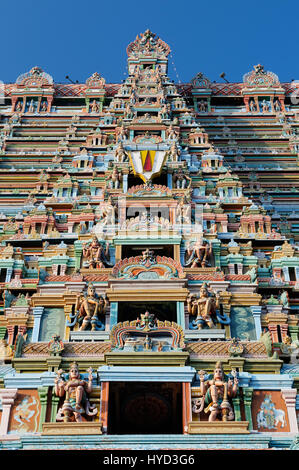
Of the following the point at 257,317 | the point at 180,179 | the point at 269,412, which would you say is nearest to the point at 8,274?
the point at 180,179

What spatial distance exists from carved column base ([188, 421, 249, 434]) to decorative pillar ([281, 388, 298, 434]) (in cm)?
139

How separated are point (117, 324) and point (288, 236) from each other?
11.6 meters

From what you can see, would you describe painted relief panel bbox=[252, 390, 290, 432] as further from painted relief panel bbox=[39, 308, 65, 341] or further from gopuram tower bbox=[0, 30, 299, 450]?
painted relief panel bbox=[39, 308, 65, 341]

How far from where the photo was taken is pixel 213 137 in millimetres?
42844

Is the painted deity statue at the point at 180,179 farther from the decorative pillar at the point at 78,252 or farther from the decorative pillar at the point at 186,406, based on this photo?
the decorative pillar at the point at 186,406

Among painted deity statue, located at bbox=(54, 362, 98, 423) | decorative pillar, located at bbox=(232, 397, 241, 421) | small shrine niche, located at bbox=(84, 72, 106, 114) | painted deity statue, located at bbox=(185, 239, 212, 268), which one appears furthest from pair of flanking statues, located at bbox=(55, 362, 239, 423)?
small shrine niche, located at bbox=(84, 72, 106, 114)

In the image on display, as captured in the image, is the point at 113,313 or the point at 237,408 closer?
the point at 237,408

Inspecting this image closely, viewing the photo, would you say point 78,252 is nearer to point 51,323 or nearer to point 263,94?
point 51,323

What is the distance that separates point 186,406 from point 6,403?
15.7ft

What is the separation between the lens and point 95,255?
1005 inches

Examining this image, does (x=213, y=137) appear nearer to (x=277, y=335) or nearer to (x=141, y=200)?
(x=141, y=200)

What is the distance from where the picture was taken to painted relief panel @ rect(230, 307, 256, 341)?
23016 mm

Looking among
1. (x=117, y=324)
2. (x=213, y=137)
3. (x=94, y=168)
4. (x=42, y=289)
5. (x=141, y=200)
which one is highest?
(x=213, y=137)
